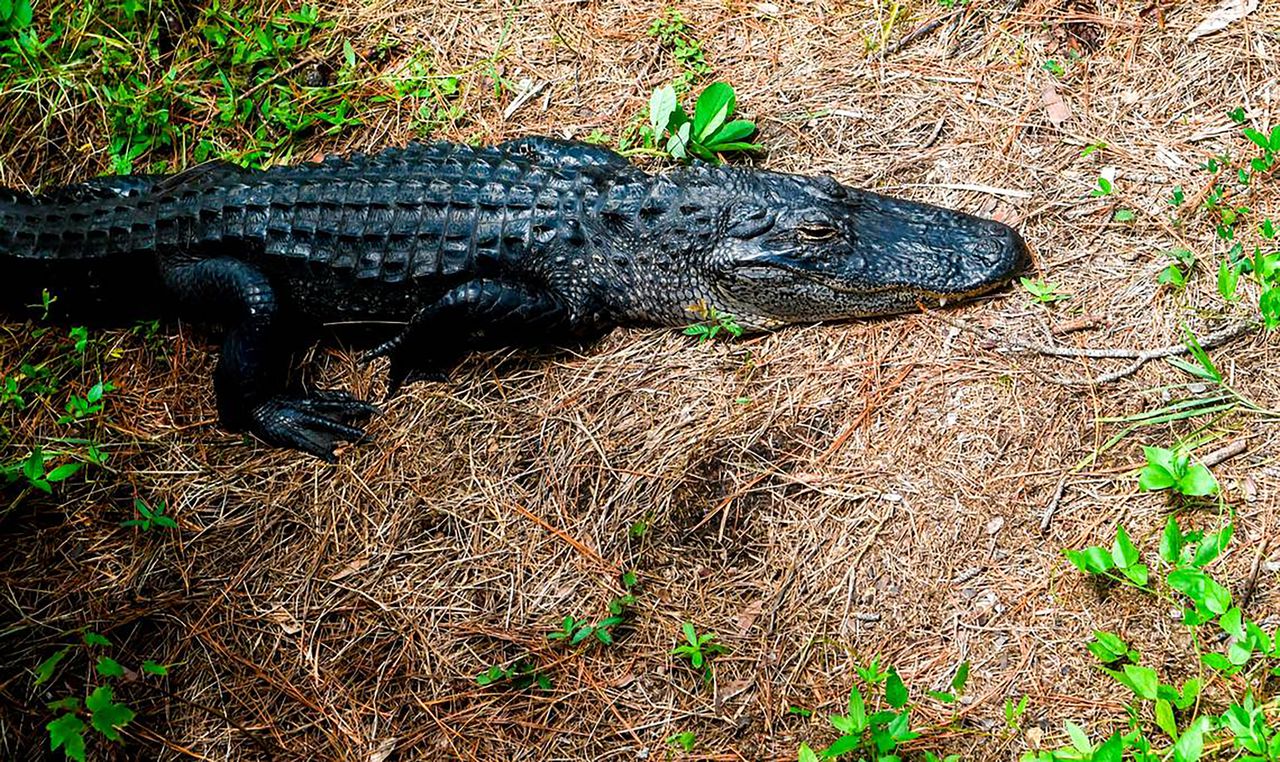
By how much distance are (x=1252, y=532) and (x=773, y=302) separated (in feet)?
5.27

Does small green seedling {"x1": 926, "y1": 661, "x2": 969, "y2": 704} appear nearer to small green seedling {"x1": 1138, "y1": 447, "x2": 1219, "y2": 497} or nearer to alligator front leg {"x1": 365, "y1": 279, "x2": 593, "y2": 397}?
small green seedling {"x1": 1138, "y1": 447, "x2": 1219, "y2": 497}

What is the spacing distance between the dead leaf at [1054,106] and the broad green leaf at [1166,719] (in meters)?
2.15

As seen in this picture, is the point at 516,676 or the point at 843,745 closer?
the point at 843,745

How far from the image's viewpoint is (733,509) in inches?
125

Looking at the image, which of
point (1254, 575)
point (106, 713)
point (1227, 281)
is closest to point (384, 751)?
point (106, 713)

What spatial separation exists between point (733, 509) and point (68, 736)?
1907 mm

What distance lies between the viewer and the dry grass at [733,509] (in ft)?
9.45

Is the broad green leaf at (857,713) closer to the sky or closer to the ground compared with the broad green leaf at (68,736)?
closer to the sky

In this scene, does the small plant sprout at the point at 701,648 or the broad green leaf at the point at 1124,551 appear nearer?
the broad green leaf at the point at 1124,551

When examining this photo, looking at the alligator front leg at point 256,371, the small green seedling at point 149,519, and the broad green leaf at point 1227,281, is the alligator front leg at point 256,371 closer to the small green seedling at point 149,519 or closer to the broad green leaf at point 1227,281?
the small green seedling at point 149,519

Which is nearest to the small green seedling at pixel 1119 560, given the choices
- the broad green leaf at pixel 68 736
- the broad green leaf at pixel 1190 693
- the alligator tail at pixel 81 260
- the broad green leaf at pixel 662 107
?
the broad green leaf at pixel 1190 693

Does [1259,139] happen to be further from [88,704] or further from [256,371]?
[88,704]

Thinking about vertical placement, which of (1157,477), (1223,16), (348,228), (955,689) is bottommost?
(955,689)

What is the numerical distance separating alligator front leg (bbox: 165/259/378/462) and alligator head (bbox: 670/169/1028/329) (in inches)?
54.3
